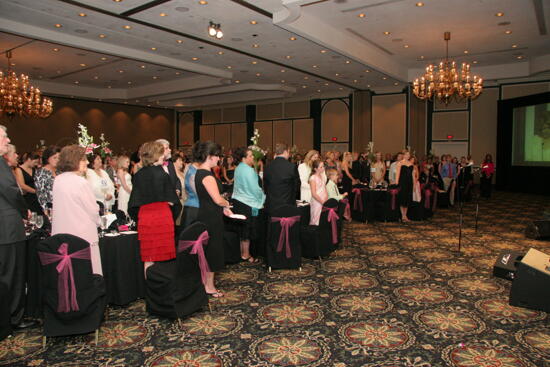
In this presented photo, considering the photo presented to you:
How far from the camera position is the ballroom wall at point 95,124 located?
16.5 meters

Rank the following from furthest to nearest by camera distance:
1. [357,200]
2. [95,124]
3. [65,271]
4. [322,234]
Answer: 1. [95,124]
2. [357,200]
3. [322,234]
4. [65,271]

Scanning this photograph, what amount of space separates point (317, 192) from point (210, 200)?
210 centimetres

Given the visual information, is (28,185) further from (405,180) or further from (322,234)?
(405,180)

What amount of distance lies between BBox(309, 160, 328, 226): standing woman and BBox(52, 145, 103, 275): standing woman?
2.98 m

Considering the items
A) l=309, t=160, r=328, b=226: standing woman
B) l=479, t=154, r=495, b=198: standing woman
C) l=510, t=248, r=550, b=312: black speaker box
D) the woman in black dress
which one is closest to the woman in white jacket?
l=309, t=160, r=328, b=226: standing woman

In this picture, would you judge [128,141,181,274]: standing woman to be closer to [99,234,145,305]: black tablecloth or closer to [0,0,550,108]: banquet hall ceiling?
[99,234,145,305]: black tablecloth

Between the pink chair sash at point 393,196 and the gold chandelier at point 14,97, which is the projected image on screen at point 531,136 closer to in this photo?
the pink chair sash at point 393,196

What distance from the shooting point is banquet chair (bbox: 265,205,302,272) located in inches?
183

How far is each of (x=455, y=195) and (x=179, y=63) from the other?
8.77 metres

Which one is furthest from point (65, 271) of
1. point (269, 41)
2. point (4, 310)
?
point (269, 41)

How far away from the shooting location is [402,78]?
13398 mm

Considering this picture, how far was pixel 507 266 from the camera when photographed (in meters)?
4.55

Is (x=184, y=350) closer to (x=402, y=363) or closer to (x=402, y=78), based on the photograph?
(x=402, y=363)

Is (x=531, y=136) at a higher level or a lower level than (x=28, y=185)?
higher
